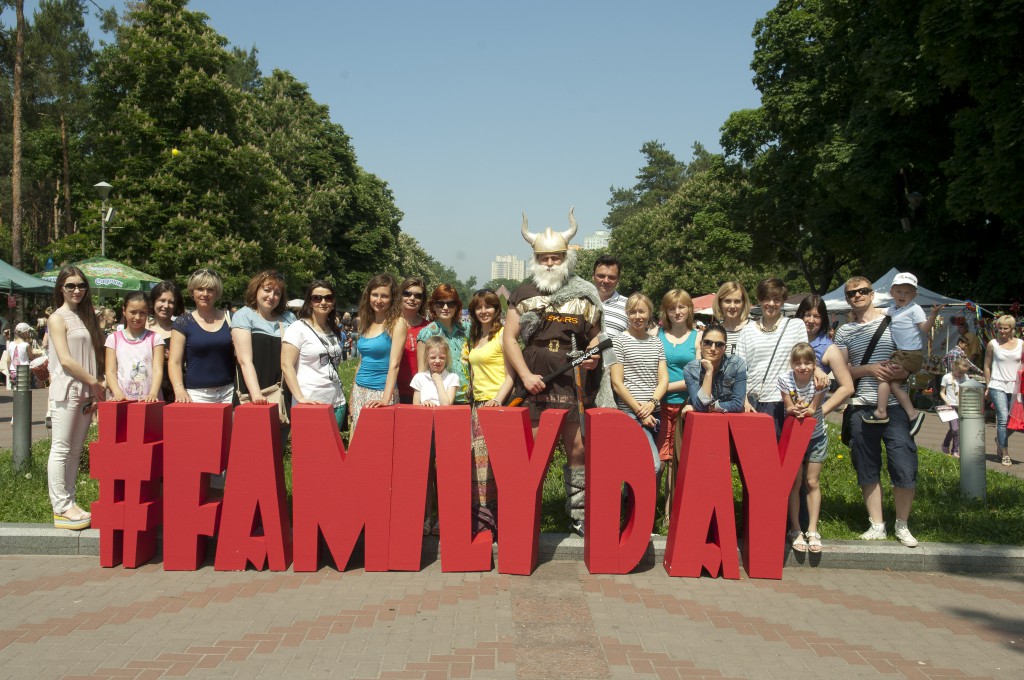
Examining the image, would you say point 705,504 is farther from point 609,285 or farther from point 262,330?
point 262,330

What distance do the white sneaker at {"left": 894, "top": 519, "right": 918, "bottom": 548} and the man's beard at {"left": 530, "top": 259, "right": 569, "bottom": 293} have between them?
291 centimetres

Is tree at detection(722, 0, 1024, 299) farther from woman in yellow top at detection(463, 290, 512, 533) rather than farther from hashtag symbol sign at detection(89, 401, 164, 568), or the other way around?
hashtag symbol sign at detection(89, 401, 164, 568)

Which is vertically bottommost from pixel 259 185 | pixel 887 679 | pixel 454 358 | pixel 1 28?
pixel 887 679

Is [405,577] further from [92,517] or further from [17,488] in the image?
[17,488]

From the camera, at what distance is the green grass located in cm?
667

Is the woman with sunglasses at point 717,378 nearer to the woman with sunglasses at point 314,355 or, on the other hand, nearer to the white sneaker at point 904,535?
the white sneaker at point 904,535

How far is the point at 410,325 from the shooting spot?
6.97 meters

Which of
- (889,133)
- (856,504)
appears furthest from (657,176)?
(856,504)

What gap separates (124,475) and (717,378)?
397cm

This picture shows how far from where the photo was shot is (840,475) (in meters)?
9.12

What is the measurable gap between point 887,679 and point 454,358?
141 inches

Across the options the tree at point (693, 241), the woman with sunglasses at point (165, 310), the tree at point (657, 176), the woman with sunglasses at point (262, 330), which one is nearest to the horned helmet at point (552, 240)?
the woman with sunglasses at point (262, 330)

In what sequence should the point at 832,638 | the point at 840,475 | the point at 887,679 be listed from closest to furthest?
the point at 887,679 < the point at 832,638 < the point at 840,475

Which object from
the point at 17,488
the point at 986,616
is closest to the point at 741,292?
the point at 986,616
